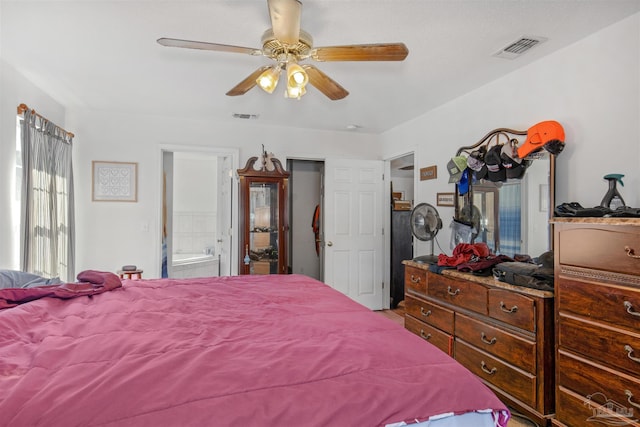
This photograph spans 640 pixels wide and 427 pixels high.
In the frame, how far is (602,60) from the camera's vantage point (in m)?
2.14

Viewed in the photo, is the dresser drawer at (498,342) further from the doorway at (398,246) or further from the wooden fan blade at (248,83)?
the doorway at (398,246)

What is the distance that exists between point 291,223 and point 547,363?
3.99 meters

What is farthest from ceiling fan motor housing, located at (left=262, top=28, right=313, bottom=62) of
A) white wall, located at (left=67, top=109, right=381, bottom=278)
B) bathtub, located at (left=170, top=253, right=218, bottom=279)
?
bathtub, located at (left=170, top=253, right=218, bottom=279)

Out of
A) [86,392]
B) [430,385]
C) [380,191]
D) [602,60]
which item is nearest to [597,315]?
[430,385]

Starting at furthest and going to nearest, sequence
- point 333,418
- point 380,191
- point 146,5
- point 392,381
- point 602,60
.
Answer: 1. point 380,191
2. point 602,60
3. point 146,5
4. point 392,381
5. point 333,418

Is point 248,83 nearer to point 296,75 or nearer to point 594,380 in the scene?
point 296,75

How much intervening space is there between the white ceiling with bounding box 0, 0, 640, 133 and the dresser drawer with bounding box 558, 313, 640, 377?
5.37 ft

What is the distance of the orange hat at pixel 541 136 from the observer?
2.31 m

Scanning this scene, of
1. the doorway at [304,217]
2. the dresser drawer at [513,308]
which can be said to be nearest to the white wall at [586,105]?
the dresser drawer at [513,308]

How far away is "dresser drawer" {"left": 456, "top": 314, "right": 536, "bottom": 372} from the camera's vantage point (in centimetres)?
205

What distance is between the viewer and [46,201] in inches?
121

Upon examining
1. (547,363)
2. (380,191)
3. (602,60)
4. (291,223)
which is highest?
(602,60)

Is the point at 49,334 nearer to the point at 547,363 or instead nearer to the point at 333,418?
the point at 333,418

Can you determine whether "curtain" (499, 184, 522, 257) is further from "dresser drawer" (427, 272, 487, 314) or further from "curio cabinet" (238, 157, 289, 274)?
"curio cabinet" (238, 157, 289, 274)
